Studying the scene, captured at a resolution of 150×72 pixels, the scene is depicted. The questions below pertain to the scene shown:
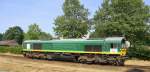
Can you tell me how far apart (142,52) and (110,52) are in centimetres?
1158

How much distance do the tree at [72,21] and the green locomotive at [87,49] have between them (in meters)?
12.0

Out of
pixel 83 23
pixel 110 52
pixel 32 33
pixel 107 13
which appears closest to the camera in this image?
pixel 110 52

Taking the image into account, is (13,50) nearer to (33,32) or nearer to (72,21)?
(72,21)

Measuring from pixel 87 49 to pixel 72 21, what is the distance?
70.6 feet

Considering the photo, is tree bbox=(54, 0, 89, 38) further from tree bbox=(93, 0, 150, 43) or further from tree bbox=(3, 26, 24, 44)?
tree bbox=(3, 26, 24, 44)

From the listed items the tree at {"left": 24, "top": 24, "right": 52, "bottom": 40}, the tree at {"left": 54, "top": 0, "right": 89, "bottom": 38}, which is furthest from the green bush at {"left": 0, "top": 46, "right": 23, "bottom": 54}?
the tree at {"left": 24, "top": 24, "right": 52, "bottom": 40}

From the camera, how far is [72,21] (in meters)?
60.6

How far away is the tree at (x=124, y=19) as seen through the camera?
51062 mm

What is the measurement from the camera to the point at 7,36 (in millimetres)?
163500

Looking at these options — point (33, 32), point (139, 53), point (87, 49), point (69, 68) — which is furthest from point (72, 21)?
point (33, 32)

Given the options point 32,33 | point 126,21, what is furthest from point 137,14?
point 32,33

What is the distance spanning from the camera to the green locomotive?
119ft

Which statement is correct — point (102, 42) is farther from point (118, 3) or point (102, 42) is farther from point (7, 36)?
point (7, 36)

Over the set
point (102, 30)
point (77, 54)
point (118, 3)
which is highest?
point (118, 3)
